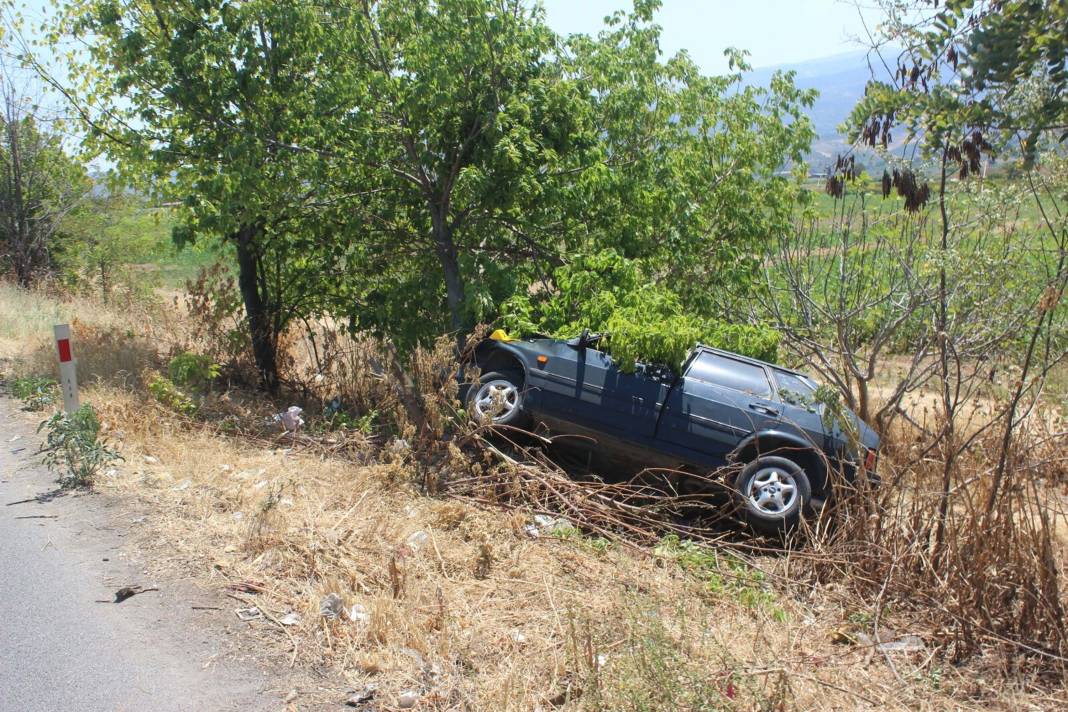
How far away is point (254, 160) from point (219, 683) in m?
7.70

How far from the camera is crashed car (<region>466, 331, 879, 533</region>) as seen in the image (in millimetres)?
8391

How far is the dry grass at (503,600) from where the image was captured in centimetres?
477

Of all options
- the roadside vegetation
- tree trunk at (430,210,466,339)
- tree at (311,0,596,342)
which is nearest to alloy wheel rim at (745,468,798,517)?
the roadside vegetation

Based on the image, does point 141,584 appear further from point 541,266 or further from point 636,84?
point 636,84

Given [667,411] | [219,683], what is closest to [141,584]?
[219,683]

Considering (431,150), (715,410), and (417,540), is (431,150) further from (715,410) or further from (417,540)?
(417,540)

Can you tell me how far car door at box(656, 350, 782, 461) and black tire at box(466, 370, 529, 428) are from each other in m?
1.41

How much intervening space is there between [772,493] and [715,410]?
3.29 feet

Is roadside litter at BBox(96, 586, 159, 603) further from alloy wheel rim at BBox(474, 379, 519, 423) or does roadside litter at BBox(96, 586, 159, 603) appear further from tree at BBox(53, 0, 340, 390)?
tree at BBox(53, 0, 340, 390)

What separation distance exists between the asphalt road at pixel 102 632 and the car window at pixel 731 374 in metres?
5.17

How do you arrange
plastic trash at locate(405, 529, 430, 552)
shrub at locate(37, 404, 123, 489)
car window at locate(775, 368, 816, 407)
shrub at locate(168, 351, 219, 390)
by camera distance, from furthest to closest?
shrub at locate(168, 351, 219, 390) < car window at locate(775, 368, 816, 407) < shrub at locate(37, 404, 123, 489) < plastic trash at locate(405, 529, 430, 552)

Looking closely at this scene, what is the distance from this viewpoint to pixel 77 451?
8.00 meters

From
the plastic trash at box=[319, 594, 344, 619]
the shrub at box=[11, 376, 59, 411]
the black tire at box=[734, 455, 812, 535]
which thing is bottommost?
the plastic trash at box=[319, 594, 344, 619]

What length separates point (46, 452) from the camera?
8.79 m
